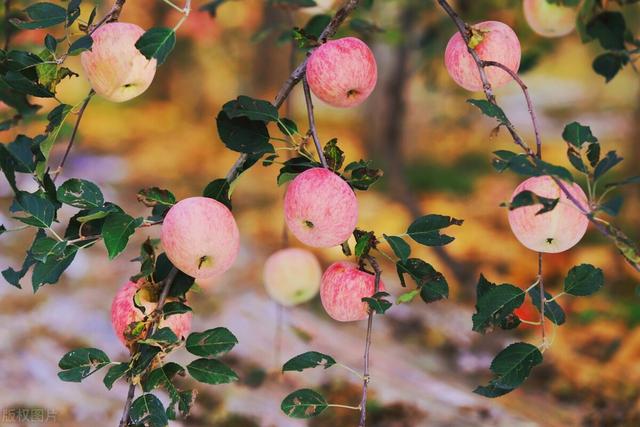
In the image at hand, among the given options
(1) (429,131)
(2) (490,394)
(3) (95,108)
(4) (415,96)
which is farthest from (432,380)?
(3) (95,108)

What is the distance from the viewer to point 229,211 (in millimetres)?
769

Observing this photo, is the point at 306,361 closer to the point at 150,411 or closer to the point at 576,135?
the point at 150,411

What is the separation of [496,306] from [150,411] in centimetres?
37

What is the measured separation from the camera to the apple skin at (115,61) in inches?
29.4

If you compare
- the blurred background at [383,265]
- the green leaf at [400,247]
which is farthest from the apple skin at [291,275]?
the green leaf at [400,247]

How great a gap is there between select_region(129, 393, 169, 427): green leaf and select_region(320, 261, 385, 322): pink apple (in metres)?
0.21

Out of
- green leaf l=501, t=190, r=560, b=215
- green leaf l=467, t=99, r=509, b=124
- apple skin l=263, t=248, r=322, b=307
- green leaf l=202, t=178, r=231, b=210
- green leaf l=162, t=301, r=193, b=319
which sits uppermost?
green leaf l=467, t=99, r=509, b=124

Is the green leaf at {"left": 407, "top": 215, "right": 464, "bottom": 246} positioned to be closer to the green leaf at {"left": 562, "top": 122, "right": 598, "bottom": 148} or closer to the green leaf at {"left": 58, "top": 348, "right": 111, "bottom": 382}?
the green leaf at {"left": 562, "top": 122, "right": 598, "bottom": 148}

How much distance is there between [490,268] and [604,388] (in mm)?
772

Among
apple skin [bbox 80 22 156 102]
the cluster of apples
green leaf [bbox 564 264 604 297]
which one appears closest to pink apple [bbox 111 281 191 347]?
the cluster of apples

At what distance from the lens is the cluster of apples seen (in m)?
0.73

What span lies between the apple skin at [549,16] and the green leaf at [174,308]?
0.66 m

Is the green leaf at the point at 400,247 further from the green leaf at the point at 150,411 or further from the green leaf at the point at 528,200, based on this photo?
the green leaf at the point at 150,411

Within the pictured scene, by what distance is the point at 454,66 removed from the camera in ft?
2.72
